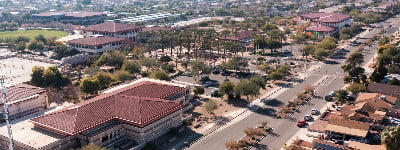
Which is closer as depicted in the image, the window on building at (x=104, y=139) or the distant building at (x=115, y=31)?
the window on building at (x=104, y=139)

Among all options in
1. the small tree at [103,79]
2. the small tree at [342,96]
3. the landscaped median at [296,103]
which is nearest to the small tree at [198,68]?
the small tree at [103,79]

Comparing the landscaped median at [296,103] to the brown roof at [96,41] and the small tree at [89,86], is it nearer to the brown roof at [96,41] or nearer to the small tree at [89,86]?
the small tree at [89,86]

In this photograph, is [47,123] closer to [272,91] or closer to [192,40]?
[272,91]

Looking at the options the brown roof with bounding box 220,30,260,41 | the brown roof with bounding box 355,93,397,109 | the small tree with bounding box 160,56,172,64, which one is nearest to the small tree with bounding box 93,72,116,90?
the small tree with bounding box 160,56,172,64

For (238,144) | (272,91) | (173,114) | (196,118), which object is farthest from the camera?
(272,91)

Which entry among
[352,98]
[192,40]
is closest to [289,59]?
[192,40]

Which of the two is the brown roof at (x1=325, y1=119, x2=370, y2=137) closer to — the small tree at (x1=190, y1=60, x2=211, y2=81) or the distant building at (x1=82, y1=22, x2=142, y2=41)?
the small tree at (x1=190, y1=60, x2=211, y2=81)

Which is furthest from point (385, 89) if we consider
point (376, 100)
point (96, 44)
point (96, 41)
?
point (96, 41)

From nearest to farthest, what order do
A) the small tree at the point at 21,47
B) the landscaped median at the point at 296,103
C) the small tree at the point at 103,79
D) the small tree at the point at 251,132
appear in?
the small tree at the point at 251,132 → the landscaped median at the point at 296,103 → the small tree at the point at 103,79 → the small tree at the point at 21,47
